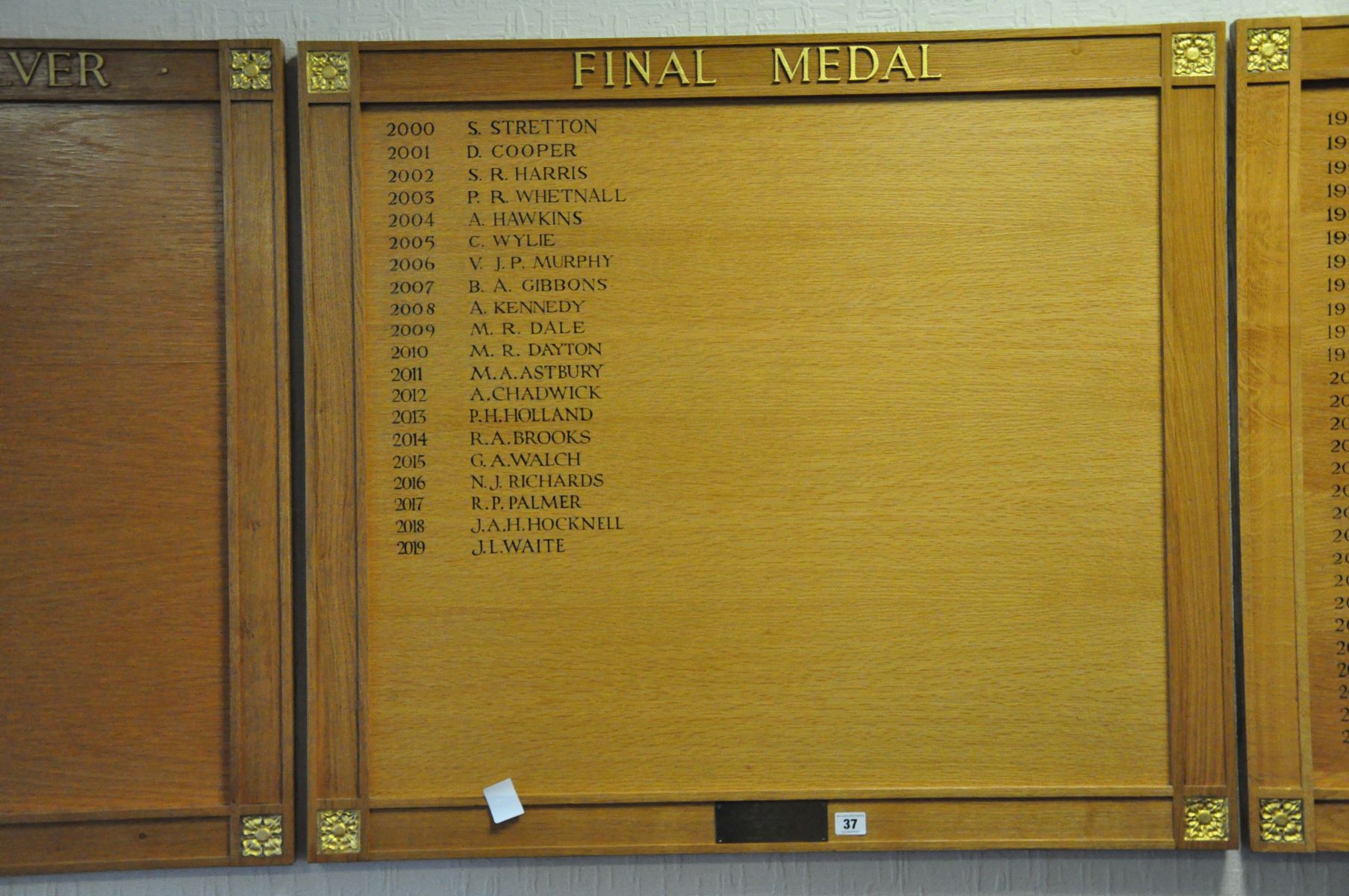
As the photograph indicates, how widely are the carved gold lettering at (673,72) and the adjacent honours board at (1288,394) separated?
101 centimetres

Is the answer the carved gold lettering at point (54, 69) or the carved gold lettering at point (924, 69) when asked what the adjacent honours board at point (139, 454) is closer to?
the carved gold lettering at point (54, 69)

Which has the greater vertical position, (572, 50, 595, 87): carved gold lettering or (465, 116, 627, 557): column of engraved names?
(572, 50, 595, 87): carved gold lettering

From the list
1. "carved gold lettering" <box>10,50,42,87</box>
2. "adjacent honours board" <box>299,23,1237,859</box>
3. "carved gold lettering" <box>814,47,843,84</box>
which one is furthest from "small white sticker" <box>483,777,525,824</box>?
"carved gold lettering" <box>10,50,42,87</box>

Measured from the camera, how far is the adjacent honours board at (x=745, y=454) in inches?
68.9

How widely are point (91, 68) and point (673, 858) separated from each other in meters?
1.83

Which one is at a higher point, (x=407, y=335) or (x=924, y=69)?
(x=924, y=69)

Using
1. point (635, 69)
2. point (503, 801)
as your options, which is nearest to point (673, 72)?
point (635, 69)

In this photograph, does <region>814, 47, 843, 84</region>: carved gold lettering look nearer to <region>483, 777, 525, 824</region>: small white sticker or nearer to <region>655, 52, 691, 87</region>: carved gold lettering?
<region>655, 52, 691, 87</region>: carved gold lettering

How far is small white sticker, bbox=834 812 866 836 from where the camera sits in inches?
69.4

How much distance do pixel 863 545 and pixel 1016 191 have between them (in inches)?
28.0

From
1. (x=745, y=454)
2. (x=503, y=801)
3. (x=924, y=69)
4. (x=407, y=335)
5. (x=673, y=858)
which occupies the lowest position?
(x=673, y=858)

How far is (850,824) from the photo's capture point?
1.76 m

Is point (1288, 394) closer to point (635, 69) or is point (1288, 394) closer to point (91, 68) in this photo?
point (635, 69)

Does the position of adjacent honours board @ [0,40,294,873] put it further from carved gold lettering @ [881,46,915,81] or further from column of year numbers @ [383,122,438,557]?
carved gold lettering @ [881,46,915,81]
